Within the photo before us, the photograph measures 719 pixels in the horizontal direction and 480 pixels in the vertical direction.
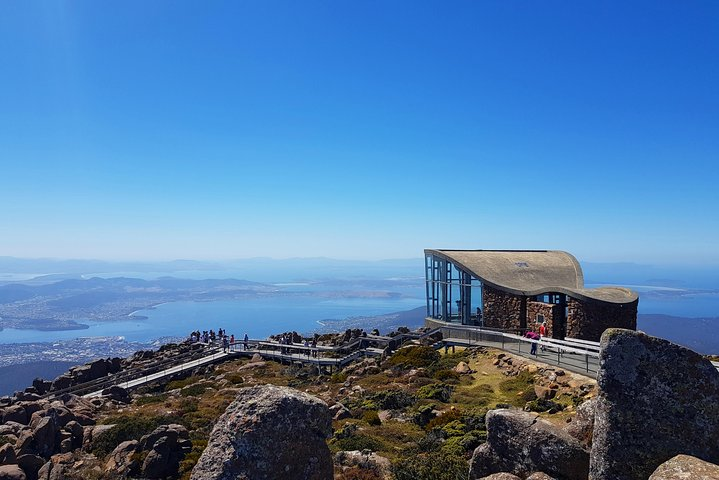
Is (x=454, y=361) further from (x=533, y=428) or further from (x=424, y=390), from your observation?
(x=533, y=428)

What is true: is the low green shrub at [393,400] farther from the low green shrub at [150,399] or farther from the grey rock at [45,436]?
the low green shrub at [150,399]

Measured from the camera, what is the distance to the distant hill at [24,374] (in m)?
100

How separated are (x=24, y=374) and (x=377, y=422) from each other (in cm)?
12726

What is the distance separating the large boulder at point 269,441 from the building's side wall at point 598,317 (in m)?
21.1

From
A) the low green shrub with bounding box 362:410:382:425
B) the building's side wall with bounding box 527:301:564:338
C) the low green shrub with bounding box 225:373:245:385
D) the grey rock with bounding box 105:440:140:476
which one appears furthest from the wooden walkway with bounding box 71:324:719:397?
the grey rock with bounding box 105:440:140:476

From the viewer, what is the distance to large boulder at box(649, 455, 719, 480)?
171 inches

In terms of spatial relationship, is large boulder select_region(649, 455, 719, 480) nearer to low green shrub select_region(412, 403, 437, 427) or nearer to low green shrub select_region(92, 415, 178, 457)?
low green shrub select_region(412, 403, 437, 427)

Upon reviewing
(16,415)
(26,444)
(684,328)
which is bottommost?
(684,328)

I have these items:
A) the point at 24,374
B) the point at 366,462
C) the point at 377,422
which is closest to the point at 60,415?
the point at 377,422

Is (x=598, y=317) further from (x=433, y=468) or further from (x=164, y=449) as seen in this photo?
(x=164, y=449)

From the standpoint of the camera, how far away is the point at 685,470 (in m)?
4.47

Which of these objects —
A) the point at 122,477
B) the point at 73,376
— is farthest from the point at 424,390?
the point at 73,376

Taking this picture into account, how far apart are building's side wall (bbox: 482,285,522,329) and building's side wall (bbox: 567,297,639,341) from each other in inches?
160

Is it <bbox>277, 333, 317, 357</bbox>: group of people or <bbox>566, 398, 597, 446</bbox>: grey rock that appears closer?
<bbox>566, 398, 597, 446</bbox>: grey rock
